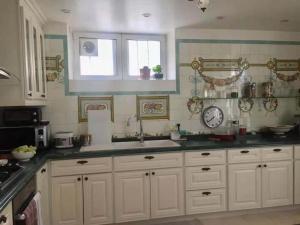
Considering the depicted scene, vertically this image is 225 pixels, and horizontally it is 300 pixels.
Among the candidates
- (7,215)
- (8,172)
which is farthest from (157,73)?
(7,215)

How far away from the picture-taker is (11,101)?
2.20 m

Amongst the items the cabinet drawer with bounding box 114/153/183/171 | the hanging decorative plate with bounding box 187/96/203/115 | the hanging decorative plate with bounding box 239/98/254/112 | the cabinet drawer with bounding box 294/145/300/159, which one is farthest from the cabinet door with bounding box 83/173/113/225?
the cabinet drawer with bounding box 294/145/300/159

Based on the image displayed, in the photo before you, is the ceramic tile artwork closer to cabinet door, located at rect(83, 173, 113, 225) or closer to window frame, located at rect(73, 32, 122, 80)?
window frame, located at rect(73, 32, 122, 80)

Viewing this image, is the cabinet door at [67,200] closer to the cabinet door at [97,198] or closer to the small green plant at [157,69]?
the cabinet door at [97,198]

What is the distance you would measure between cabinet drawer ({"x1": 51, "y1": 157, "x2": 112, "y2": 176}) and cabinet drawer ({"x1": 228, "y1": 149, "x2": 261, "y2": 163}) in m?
1.32

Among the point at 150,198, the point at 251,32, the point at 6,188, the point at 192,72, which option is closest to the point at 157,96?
the point at 192,72

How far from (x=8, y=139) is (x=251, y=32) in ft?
10.3

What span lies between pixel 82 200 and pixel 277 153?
218 centimetres

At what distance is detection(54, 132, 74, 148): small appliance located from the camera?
292 cm

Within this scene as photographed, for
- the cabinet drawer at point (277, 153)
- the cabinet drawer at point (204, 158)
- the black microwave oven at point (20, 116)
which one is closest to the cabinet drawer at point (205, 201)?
the cabinet drawer at point (204, 158)

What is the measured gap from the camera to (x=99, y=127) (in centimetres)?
318

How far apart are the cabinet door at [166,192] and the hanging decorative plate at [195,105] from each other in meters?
0.89

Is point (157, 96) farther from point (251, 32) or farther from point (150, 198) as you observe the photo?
point (251, 32)

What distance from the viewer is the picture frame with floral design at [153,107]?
336 centimetres
